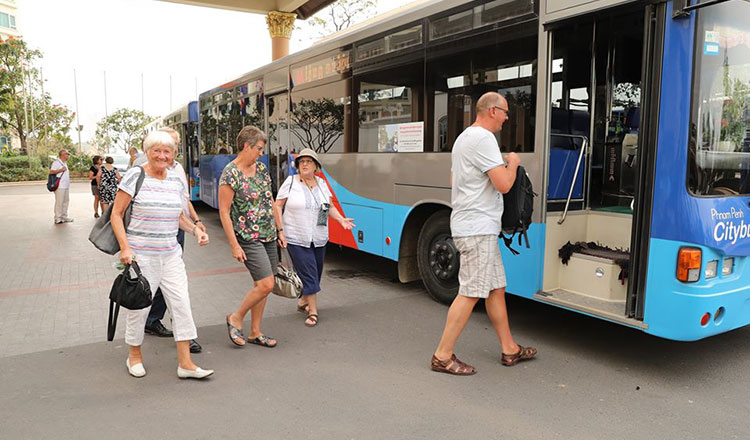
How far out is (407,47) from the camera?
628cm

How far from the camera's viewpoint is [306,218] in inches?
212

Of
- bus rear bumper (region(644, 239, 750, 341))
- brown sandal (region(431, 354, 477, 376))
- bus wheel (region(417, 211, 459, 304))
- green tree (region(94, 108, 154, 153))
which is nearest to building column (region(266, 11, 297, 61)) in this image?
bus wheel (region(417, 211, 459, 304))

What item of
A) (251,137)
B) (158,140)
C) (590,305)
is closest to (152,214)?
(158,140)

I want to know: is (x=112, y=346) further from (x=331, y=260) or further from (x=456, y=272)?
(x=331, y=260)

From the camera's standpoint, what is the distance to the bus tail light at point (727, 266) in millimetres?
4023

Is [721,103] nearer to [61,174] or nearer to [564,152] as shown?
[564,152]

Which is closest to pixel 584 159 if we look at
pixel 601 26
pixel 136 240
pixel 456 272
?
pixel 601 26

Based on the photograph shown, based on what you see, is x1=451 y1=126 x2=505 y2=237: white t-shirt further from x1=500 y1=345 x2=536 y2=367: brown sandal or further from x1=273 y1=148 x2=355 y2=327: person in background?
x1=273 y1=148 x2=355 y2=327: person in background

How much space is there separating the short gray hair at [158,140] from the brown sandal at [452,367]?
243cm

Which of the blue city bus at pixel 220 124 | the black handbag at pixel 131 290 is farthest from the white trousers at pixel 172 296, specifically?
the blue city bus at pixel 220 124

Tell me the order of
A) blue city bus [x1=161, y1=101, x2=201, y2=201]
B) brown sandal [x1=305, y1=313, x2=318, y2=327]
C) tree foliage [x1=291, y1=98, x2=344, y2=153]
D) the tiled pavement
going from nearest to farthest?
the tiled pavement < brown sandal [x1=305, y1=313, x2=318, y2=327] < tree foliage [x1=291, y1=98, x2=344, y2=153] < blue city bus [x1=161, y1=101, x2=201, y2=201]

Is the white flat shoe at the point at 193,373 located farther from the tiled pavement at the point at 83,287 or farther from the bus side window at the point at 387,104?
the bus side window at the point at 387,104

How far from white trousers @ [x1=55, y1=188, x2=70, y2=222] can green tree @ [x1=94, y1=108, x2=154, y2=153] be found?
1957 inches

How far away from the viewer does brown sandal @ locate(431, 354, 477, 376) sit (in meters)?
4.24
